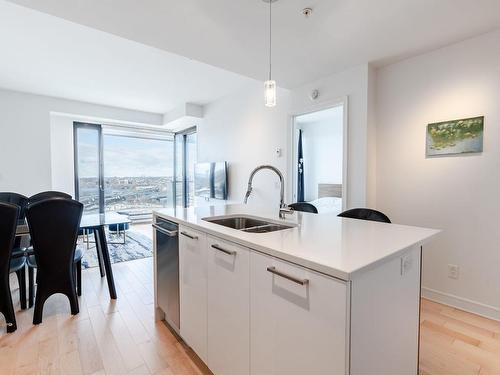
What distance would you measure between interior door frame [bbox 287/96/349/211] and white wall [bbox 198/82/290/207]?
125mm

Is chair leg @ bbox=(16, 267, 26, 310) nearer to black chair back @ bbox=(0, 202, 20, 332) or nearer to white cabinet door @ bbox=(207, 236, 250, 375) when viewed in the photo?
black chair back @ bbox=(0, 202, 20, 332)

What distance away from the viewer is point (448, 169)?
8.14 feet

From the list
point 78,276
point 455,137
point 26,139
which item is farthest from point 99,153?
point 455,137

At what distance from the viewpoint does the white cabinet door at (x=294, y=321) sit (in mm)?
872

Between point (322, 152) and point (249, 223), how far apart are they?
3.61 metres

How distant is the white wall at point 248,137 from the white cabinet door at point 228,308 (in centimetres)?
256

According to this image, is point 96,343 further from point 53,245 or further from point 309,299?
point 309,299

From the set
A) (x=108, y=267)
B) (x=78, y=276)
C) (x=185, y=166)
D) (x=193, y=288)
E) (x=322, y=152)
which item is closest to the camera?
(x=193, y=288)

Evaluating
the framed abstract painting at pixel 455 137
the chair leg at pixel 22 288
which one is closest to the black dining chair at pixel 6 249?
the chair leg at pixel 22 288

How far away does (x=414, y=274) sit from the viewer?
1.24m

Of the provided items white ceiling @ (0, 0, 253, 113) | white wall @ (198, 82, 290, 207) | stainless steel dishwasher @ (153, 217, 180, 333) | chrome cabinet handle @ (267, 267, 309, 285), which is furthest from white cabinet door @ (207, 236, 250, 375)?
white ceiling @ (0, 0, 253, 113)

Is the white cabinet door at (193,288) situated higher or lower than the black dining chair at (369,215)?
lower

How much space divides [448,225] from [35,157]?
621 centimetres

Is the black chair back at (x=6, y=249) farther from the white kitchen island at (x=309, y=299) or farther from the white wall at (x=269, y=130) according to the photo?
the white wall at (x=269, y=130)
